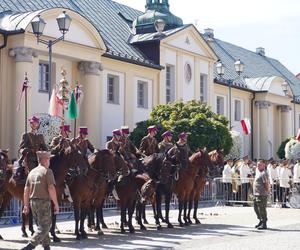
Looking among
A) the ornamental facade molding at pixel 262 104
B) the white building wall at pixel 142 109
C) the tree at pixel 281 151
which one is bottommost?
the tree at pixel 281 151

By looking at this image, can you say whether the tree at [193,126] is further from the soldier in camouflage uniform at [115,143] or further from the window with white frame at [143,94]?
the soldier in camouflage uniform at [115,143]

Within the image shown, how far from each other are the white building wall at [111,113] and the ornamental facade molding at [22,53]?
19.0 ft

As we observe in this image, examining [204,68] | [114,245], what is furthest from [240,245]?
[204,68]

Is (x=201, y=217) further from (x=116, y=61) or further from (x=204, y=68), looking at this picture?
(x=204, y=68)

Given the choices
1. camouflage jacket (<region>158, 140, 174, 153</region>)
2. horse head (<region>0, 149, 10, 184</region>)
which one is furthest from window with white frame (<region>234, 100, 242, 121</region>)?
horse head (<region>0, 149, 10, 184</region>)

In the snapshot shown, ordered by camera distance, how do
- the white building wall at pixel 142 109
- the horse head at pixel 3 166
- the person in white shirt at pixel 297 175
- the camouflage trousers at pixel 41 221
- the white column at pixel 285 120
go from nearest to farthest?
the camouflage trousers at pixel 41 221 < the horse head at pixel 3 166 < the person in white shirt at pixel 297 175 < the white building wall at pixel 142 109 < the white column at pixel 285 120

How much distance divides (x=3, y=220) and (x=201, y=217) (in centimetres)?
617

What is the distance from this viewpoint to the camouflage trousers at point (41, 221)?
1066 centimetres

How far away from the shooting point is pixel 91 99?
28.9m

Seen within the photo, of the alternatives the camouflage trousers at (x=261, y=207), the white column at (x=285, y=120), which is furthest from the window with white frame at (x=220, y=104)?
the camouflage trousers at (x=261, y=207)

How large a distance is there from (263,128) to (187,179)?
3105cm

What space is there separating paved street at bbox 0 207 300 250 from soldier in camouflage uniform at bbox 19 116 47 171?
1668 mm

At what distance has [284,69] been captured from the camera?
2362 inches

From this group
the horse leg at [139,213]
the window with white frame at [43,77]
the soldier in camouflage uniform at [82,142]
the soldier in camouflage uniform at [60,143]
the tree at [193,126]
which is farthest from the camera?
the tree at [193,126]
